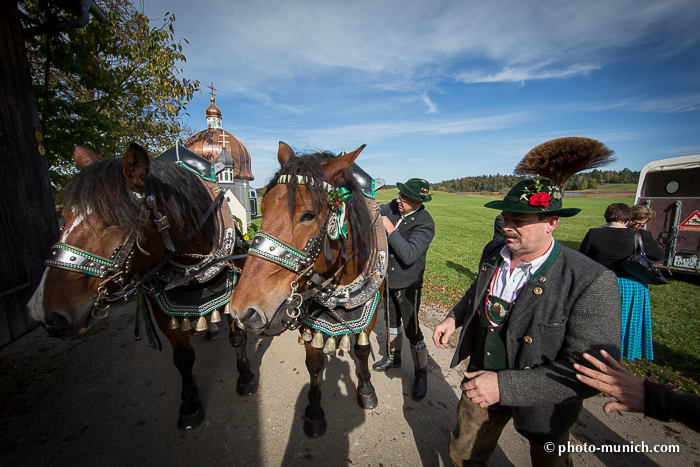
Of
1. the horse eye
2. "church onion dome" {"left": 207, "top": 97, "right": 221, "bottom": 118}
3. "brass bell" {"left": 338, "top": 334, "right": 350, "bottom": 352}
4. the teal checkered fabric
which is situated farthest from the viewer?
"church onion dome" {"left": 207, "top": 97, "right": 221, "bottom": 118}

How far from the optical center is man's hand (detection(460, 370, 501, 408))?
1424 mm

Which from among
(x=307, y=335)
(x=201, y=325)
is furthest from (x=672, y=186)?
(x=201, y=325)

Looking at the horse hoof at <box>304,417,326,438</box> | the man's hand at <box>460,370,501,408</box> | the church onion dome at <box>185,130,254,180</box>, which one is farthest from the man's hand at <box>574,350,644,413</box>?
the church onion dome at <box>185,130,254,180</box>

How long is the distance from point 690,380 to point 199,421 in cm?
616

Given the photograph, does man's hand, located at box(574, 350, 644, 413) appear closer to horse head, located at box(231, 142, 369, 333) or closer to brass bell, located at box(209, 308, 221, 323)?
horse head, located at box(231, 142, 369, 333)

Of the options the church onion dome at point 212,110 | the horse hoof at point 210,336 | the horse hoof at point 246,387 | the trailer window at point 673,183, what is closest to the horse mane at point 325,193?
the horse hoof at point 246,387

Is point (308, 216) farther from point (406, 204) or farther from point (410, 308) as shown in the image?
point (410, 308)

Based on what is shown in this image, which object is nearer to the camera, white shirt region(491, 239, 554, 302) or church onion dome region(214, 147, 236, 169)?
white shirt region(491, 239, 554, 302)

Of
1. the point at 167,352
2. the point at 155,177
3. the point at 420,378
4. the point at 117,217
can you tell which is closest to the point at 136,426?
the point at 167,352

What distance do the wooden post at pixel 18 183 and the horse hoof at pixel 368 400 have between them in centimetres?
467

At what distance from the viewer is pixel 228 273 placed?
2734 mm

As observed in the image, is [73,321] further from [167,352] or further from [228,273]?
[167,352]

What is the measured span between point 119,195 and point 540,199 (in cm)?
271

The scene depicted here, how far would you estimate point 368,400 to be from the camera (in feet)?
9.76
